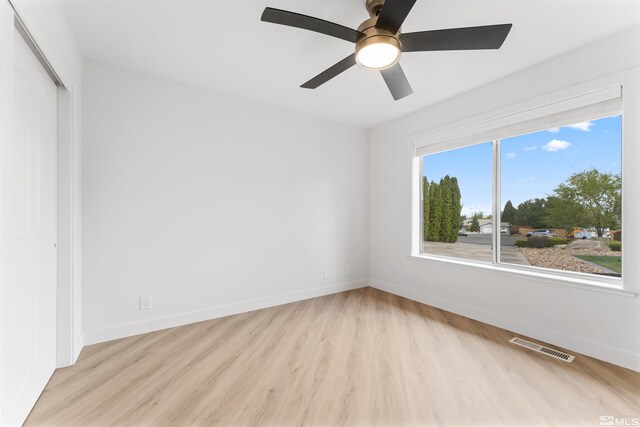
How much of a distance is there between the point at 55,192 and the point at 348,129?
3432 millimetres

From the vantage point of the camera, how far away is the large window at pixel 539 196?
8.00 ft

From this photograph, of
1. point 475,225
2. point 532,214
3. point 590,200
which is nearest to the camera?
point 590,200

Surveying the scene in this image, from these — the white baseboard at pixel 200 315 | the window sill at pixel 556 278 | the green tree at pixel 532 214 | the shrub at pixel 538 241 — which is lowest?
the white baseboard at pixel 200 315

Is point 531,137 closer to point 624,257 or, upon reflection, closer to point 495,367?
point 624,257

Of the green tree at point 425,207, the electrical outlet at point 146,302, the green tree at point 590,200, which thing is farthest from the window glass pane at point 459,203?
the electrical outlet at point 146,302

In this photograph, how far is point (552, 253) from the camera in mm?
2766

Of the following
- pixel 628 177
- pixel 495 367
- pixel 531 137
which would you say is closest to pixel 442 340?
pixel 495 367

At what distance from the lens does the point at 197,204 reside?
10.0 feet

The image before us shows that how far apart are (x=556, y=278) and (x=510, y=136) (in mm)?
1401

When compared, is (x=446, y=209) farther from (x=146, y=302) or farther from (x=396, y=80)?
(x=146, y=302)

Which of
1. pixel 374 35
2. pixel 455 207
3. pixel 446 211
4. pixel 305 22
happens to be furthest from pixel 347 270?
pixel 305 22

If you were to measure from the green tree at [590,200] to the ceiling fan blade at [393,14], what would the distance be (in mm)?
2206

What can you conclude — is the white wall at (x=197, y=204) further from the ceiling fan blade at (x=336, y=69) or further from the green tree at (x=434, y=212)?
the ceiling fan blade at (x=336, y=69)

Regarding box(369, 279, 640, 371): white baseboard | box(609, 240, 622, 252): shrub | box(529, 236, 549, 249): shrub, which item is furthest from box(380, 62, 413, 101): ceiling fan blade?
box(369, 279, 640, 371): white baseboard
